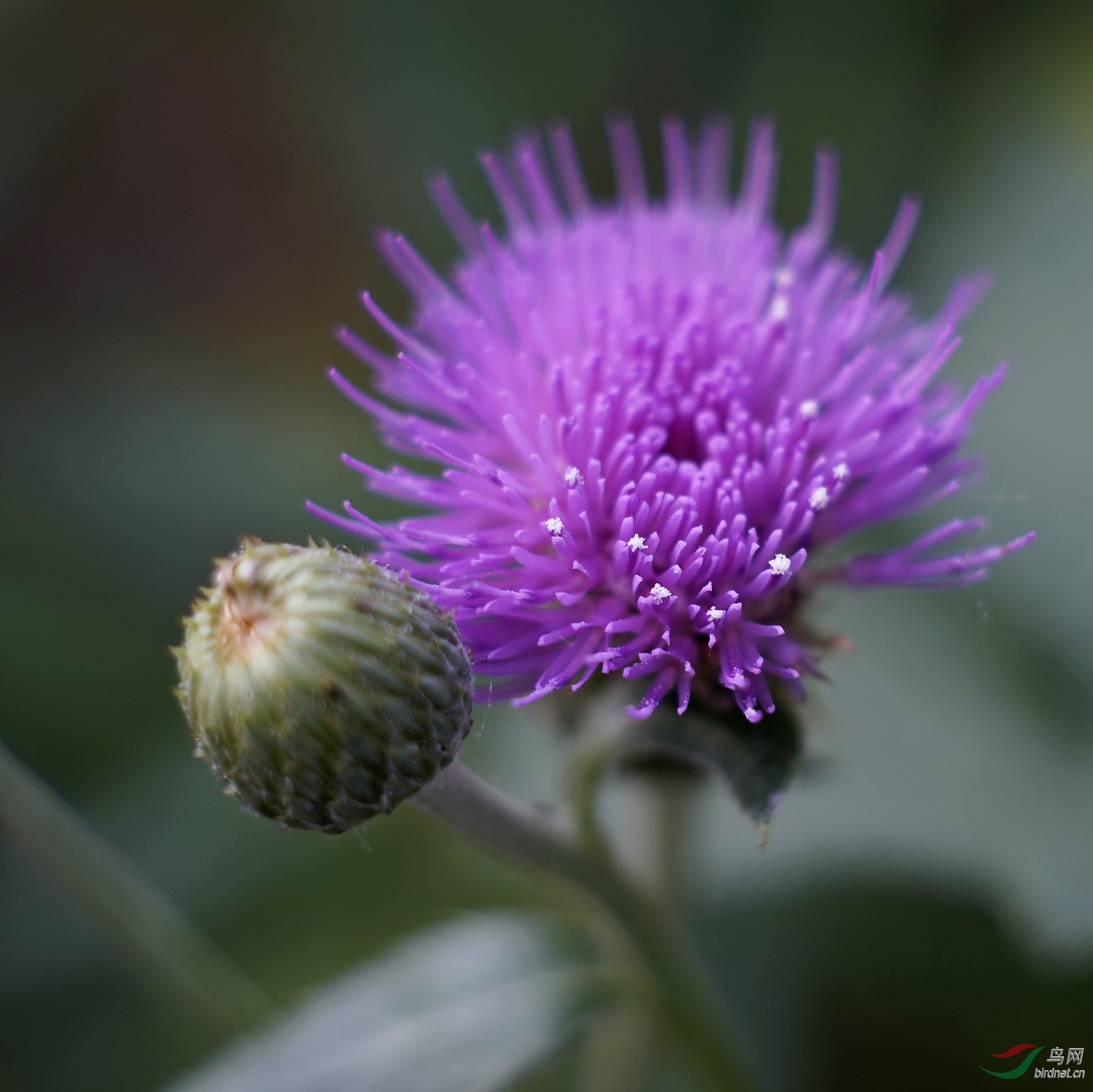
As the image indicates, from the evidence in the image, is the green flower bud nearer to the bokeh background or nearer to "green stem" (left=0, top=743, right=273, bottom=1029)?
"green stem" (left=0, top=743, right=273, bottom=1029)

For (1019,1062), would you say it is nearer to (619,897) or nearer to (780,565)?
(619,897)

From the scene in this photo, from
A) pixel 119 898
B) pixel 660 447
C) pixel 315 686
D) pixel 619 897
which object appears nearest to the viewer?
pixel 315 686

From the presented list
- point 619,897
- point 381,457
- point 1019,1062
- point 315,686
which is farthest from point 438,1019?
point 381,457

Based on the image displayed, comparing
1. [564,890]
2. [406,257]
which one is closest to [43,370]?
[406,257]

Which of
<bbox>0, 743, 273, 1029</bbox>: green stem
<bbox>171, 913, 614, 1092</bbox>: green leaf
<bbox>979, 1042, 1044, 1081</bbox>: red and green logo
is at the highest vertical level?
<bbox>0, 743, 273, 1029</bbox>: green stem

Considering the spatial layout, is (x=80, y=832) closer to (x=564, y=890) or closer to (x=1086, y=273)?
(x=564, y=890)

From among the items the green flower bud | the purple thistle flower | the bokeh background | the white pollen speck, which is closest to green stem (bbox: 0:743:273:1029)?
the bokeh background

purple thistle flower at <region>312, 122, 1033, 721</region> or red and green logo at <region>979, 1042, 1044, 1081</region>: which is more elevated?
purple thistle flower at <region>312, 122, 1033, 721</region>
